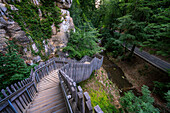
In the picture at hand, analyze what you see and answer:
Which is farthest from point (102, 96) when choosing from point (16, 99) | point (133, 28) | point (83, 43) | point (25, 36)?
point (133, 28)

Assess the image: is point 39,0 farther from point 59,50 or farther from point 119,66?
point 119,66

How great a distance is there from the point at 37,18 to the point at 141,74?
14.6 m

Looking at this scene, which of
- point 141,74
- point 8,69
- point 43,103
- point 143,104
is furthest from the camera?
point 141,74

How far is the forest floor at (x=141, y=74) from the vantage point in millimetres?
7811

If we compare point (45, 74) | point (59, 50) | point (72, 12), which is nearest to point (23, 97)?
point (45, 74)

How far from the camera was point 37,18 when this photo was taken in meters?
7.56

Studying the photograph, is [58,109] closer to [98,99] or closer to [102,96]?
[98,99]

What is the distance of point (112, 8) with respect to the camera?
1441cm

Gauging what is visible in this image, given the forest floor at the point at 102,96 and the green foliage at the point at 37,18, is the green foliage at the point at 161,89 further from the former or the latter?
the green foliage at the point at 37,18

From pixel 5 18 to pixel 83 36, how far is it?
8.20 m

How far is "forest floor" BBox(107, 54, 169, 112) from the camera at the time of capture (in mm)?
7811

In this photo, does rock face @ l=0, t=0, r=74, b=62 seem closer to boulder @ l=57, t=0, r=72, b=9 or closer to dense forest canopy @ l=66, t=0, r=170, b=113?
boulder @ l=57, t=0, r=72, b=9

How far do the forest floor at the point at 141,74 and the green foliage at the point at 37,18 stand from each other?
11.7 m

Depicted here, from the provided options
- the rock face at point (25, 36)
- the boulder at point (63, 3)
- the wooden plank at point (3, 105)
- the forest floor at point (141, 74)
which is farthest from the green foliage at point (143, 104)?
the boulder at point (63, 3)
